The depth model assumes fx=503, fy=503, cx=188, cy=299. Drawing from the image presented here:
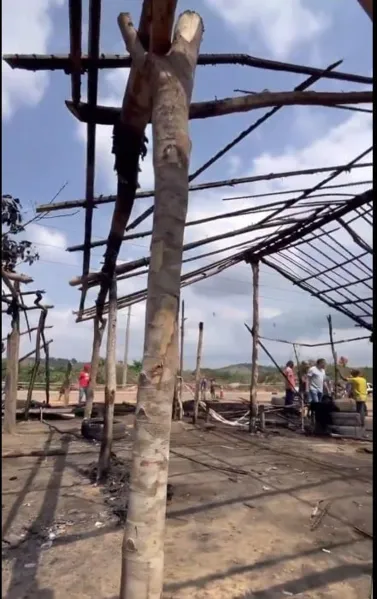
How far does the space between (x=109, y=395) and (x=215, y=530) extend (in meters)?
2.63

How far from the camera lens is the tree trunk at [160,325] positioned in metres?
2.18

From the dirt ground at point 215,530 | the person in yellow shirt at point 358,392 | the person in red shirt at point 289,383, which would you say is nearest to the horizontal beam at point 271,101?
the dirt ground at point 215,530

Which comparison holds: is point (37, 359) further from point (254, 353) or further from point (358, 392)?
point (358, 392)

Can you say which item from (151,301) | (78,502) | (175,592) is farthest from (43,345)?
(151,301)

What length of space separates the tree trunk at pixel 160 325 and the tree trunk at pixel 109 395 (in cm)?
490

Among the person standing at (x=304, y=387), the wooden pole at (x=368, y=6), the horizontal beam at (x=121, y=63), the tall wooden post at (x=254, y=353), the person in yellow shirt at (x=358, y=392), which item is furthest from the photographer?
the person standing at (x=304, y=387)

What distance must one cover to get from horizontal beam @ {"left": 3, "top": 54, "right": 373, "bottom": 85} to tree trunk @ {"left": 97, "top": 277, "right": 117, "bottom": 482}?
4335mm

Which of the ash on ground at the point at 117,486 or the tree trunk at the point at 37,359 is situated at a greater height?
the tree trunk at the point at 37,359

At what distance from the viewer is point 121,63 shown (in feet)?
10.8

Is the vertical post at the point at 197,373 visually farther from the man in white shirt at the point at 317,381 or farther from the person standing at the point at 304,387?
the man in white shirt at the point at 317,381

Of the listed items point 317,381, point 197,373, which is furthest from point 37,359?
point 317,381

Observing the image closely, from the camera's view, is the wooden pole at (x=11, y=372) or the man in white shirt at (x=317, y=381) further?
the man in white shirt at (x=317, y=381)

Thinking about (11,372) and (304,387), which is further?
(304,387)

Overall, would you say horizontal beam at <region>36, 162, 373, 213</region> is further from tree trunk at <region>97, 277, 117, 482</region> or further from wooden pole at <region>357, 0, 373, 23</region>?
wooden pole at <region>357, 0, 373, 23</region>
